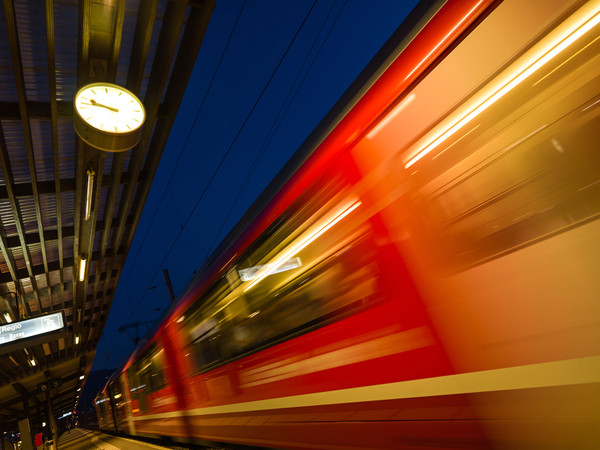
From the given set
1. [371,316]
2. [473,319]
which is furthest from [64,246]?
[473,319]

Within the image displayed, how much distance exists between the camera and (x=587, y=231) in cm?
117

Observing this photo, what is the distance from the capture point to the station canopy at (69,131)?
392cm

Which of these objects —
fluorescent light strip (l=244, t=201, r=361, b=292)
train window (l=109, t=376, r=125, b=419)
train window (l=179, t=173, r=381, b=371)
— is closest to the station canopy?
train window (l=179, t=173, r=381, b=371)

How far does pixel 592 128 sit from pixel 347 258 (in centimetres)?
132

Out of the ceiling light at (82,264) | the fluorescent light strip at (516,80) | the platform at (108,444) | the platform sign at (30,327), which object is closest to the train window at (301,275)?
the fluorescent light strip at (516,80)

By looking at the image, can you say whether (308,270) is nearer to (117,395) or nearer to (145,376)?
(145,376)

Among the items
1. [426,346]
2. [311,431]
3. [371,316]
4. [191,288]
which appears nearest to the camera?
[426,346]

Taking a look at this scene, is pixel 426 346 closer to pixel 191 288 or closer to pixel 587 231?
pixel 587 231

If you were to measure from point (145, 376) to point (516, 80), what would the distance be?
28.3 feet

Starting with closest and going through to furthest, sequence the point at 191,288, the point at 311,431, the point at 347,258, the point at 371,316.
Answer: the point at 371,316 → the point at 347,258 → the point at 311,431 → the point at 191,288

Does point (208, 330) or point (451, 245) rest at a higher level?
point (208, 330)

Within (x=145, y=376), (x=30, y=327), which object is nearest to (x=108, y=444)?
(x=145, y=376)

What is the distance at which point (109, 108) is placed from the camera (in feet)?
12.4

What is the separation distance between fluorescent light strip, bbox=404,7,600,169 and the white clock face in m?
3.31
